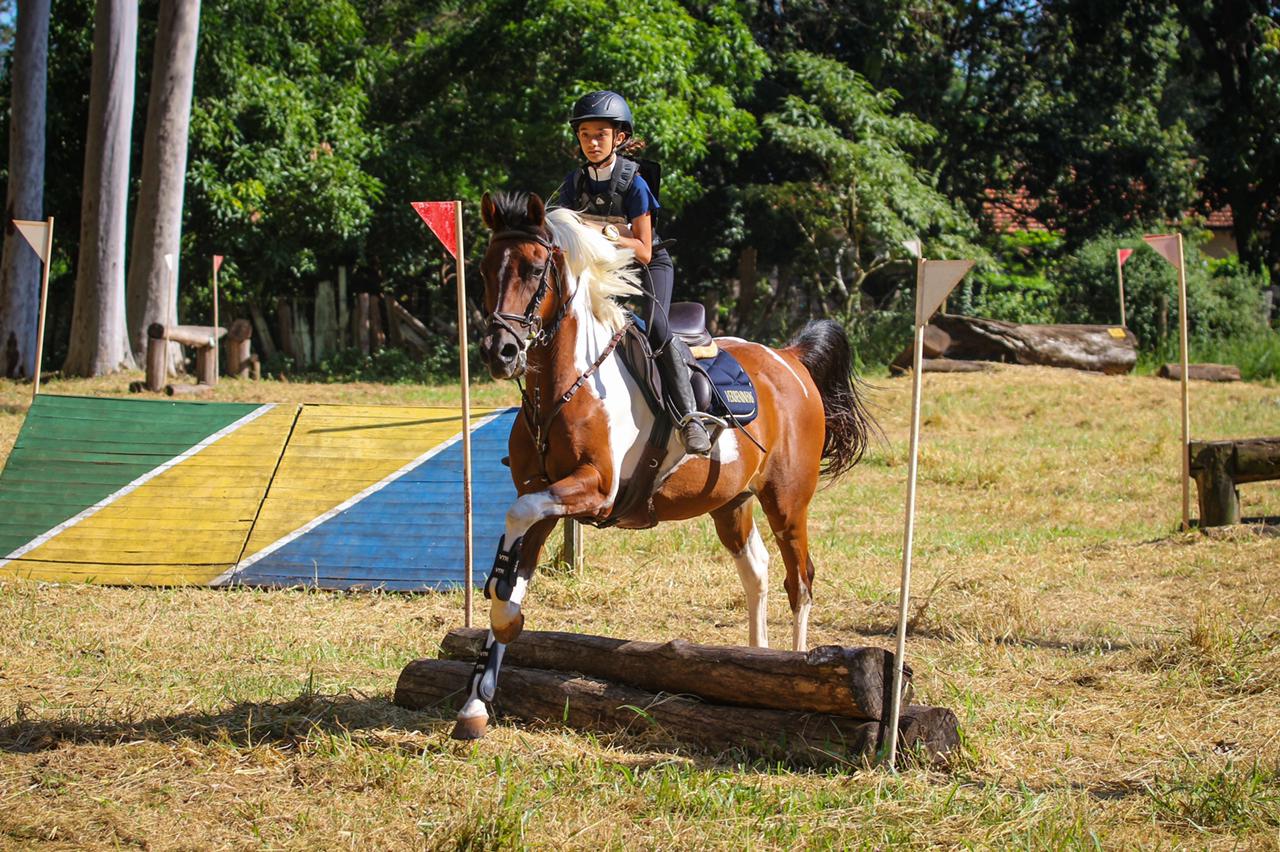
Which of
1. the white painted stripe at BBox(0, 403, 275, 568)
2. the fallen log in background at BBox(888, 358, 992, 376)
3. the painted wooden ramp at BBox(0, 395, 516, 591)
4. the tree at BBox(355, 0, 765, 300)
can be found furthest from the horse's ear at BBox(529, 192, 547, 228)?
the tree at BBox(355, 0, 765, 300)

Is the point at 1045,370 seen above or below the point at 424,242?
below

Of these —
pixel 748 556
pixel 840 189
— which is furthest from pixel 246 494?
pixel 840 189

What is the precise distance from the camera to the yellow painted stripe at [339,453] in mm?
8492

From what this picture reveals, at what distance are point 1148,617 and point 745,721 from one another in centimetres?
367

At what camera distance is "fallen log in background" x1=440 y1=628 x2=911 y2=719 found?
4742mm

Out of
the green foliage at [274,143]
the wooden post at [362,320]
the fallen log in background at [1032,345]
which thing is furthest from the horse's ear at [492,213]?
the wooden post at [362,320]

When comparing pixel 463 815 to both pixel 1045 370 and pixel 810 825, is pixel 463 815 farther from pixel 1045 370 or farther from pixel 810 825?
pixel 1045 370

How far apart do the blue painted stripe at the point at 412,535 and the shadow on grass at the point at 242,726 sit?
2.55 m

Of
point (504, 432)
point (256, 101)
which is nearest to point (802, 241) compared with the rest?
point (256, 101)

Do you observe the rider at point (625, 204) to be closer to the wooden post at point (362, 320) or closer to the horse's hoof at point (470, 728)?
the horse's hoof at point (470, 728)

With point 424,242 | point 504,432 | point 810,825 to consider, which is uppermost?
point 424,242

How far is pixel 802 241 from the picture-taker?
2439 cm

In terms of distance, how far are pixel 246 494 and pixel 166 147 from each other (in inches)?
429

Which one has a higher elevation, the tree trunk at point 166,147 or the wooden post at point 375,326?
the tree trunk at point 166,147
